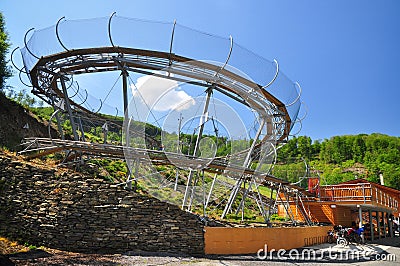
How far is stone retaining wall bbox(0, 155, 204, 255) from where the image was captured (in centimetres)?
1024

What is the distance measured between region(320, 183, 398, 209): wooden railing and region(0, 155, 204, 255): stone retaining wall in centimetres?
1107

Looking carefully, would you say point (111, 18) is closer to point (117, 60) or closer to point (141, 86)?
point (117, 60)

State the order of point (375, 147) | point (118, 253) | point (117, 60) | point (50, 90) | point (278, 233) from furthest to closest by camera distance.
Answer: point (375, 147), point (50, 90), point (278, 233), point (117, 60), point (118, 253)

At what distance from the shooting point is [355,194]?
18312 mm

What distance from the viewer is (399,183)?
2096 inches

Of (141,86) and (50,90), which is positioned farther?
(50,90)

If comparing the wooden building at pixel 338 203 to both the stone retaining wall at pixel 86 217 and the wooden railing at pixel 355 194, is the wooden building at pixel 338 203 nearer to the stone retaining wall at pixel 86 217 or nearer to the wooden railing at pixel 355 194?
the wooden railing at pixel 355 194

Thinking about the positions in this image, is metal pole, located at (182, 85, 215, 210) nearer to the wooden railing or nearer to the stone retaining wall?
the stone retaining wall

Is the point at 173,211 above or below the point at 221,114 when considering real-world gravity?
below

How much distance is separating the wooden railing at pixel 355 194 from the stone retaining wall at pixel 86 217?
36.3ft

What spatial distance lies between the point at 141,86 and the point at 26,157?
483 centimetres

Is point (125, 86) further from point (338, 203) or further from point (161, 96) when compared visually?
point (338, 203)

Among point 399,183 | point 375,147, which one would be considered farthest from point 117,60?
point 375,147

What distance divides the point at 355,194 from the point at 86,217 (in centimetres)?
1463
